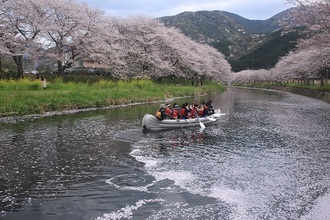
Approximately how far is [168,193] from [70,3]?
107 feet

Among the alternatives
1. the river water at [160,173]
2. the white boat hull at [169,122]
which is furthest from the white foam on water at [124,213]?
the white boat hull at [169,122]

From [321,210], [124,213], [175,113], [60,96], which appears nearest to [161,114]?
[175,113]

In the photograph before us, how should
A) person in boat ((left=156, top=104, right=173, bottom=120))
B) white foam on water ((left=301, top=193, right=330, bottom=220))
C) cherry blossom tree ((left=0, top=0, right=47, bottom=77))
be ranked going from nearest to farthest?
white foam on water ((left=301, top=193, right=330, bottom=220)) → person in boat ((left=156, top=104, right=173, bottom=120)) → cherry blossom tree ((left=0, top=0, right=47, bottom=77))

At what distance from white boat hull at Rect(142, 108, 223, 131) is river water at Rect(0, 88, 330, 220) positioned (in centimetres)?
53

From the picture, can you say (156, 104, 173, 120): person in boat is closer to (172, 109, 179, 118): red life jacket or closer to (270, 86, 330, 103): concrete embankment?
(172, 109, 179, 118): red life jacket

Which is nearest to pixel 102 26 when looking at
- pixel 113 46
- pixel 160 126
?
pixel 113 46

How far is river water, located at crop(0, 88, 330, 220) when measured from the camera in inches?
305

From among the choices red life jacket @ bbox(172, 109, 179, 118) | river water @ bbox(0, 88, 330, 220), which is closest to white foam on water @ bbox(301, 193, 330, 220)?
river water @ bbox(0, 88, 330, 220)

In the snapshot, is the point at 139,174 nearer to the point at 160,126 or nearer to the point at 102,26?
the point at 160,126

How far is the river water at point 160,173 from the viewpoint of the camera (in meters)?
7.75

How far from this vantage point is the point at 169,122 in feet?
61.0

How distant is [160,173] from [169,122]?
8.23 m

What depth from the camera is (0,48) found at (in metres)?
27.3

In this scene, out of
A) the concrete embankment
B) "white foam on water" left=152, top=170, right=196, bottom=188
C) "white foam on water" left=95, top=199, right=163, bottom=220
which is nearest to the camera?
"white foam on water" left=95, top=199, right=163, bottom=220
